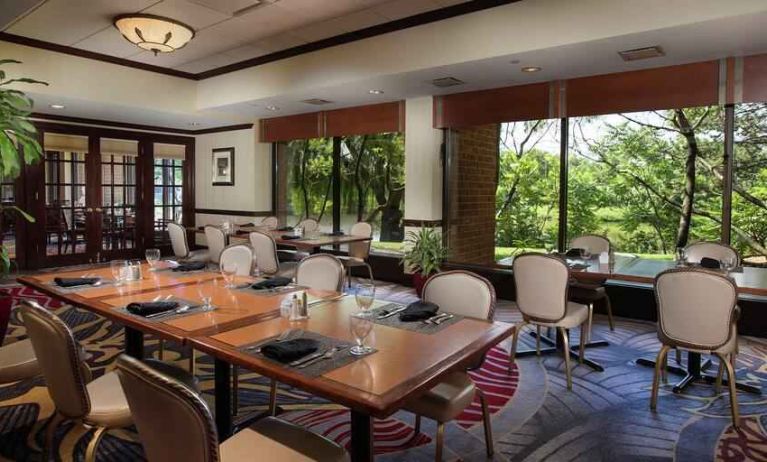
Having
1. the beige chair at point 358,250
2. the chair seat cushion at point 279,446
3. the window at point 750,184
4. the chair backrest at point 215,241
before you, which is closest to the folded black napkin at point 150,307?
the chair seat cushion at point 279,446

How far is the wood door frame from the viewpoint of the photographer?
7238 mm

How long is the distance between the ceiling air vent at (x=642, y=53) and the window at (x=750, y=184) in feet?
3.35

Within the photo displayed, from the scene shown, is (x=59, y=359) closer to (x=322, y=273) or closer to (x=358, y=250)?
(x=322, y=273)

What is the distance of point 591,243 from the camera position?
468cm

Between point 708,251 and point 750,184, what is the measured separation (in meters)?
0.97

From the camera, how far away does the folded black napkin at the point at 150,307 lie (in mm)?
2178

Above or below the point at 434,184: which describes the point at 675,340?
below

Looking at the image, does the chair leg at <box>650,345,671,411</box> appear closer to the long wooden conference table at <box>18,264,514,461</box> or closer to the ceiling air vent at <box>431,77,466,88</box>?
the long wooden conference table at <box>18,264,514,461</box>

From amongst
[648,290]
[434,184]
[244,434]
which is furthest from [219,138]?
[244,434]

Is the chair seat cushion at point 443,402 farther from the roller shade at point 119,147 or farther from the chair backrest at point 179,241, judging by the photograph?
the roller shade at point 119,147

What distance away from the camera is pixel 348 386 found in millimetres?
1431

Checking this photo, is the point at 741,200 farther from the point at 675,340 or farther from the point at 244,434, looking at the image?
the point at 244,434

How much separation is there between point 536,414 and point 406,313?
4.07 ft

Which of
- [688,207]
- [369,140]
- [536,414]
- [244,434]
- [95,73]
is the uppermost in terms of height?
[95,73]
